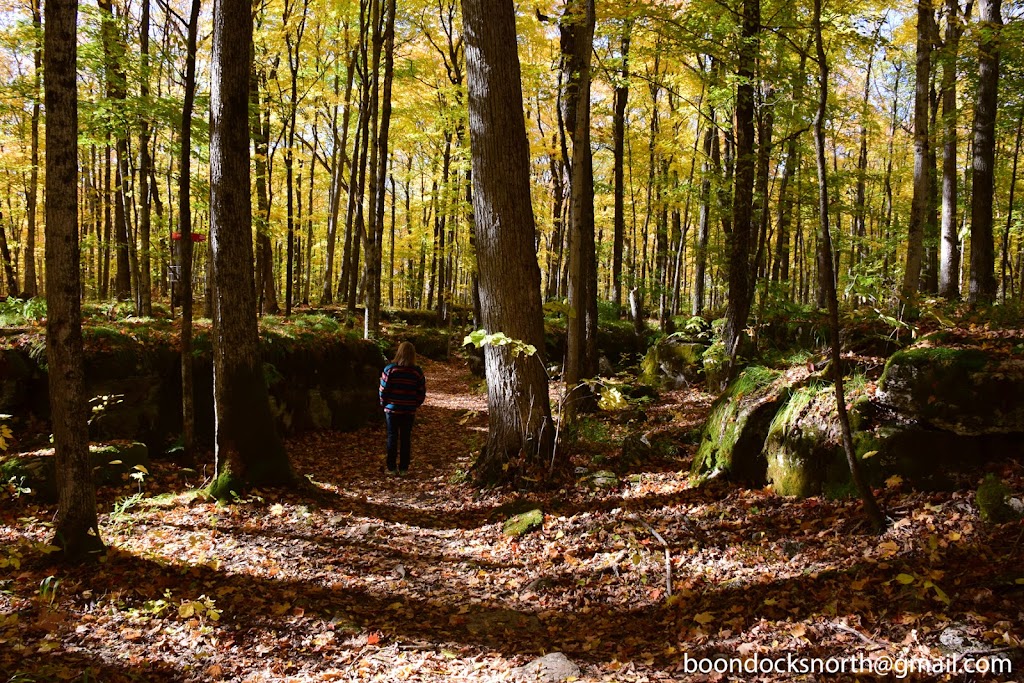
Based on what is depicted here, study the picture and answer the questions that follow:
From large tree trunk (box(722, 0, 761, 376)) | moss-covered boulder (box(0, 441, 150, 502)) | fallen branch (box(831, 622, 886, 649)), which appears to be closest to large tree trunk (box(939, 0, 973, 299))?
large tree trunk (box(722, 0, 761, 376))

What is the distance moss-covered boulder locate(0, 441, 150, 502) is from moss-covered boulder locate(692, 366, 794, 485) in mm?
5936

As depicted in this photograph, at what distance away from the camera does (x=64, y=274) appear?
13.0 feet

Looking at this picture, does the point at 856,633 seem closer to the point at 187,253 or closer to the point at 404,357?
the point at 404,357

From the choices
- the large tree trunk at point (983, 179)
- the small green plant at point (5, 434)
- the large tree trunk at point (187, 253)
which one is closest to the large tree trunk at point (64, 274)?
the small green plant at point (5, 434)

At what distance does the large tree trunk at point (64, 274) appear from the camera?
12.7ft

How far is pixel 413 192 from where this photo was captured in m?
35.0

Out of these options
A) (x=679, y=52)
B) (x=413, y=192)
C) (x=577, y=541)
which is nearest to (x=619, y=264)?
(x=679, y=52)

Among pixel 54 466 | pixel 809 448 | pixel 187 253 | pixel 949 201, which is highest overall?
pixel 949 201

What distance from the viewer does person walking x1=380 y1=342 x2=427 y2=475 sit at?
788cm

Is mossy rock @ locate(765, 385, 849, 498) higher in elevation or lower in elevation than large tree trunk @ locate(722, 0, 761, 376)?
lower

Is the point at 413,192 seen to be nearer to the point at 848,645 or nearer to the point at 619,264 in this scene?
the point at 619,264

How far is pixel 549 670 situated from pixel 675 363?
11.3 metres

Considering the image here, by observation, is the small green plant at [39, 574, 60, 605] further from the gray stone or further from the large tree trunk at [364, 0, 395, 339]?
the large tree trunk at [364, 0, 395, 339]

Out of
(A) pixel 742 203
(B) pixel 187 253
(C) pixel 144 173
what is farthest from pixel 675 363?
(C) pixel 144 173
